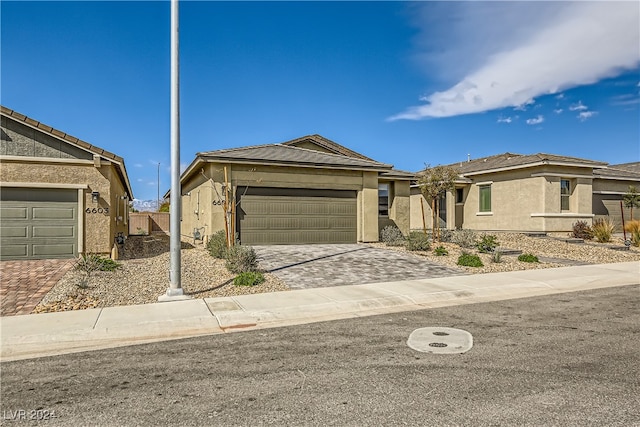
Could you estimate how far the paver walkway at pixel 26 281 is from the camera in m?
8.49

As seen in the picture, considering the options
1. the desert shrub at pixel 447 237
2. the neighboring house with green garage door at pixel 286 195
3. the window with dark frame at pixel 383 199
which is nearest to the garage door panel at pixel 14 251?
the neighboring house with green garage door at pixel 286 195

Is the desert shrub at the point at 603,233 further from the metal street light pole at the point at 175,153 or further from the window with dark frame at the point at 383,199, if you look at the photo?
the metal street light pole at the point at 175,153

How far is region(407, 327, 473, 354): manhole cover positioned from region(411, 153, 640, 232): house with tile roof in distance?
43.7 feet

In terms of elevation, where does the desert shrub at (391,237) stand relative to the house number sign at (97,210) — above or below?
below

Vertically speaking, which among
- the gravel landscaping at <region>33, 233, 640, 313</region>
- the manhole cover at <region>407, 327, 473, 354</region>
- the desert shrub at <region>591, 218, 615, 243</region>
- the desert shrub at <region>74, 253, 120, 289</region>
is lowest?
the manhole cover at <region>407, 327, 473, 354</region>

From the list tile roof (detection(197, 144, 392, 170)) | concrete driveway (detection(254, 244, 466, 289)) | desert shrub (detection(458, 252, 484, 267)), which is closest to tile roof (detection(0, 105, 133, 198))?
tile roof (detection(197, 144, 392, 170))

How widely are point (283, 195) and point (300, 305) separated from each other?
10078mm

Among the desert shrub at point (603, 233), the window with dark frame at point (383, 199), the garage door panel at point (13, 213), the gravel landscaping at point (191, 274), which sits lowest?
the gravel landscaping at point (191, 274)

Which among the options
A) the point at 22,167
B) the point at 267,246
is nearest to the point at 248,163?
the point at 267,246

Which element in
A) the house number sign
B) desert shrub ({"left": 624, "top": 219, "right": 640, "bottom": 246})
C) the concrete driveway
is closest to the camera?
the concrete driveway

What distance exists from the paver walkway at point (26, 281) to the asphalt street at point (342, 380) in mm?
3570

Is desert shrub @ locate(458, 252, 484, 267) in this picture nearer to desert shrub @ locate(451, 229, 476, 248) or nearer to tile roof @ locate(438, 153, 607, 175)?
desert shrub @ locate(451, 229, 476, 248)

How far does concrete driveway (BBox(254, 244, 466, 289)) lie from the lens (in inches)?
461

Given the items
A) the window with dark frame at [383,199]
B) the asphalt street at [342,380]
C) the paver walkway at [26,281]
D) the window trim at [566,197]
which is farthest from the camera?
the window trim at [566,197]
